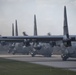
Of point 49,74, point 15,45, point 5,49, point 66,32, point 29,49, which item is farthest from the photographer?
point 5,49

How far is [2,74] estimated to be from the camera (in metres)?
26.8

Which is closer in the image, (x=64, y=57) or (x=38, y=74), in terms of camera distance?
(x=38, y=74)

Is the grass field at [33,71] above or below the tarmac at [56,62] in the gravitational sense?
below

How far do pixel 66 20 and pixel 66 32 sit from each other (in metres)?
3.23

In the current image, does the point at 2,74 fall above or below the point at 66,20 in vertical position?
below

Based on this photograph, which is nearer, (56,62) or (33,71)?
(33,71)

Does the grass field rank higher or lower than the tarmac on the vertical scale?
lower

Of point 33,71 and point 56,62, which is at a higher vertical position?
point 56,62

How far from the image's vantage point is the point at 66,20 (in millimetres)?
53406

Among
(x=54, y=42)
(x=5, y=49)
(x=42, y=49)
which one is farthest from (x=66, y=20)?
(x=5, y=49)

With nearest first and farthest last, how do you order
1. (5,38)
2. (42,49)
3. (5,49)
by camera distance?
(5,38), (42,49), (5,49)

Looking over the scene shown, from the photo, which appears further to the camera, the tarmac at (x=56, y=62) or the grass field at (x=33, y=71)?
the tarmac at (x=56, y=62)

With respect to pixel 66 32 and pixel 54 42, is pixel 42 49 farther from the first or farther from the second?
pixel 66 32

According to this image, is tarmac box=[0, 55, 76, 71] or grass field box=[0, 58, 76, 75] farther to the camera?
tarmac box=[0, 55, 76, 71]
